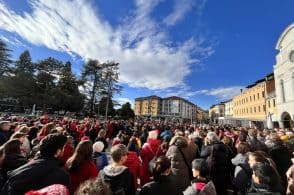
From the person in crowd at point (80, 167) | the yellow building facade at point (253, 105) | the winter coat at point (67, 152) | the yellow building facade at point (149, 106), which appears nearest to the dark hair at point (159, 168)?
the person in crowd at point (80, 167)

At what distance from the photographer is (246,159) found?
169 inches

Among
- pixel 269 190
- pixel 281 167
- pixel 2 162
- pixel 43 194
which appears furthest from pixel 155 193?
pixel 281 167

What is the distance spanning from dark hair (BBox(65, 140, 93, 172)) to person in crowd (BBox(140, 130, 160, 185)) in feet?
6.64

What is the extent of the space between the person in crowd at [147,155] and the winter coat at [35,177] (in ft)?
9.25

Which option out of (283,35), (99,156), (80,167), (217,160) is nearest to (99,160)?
(99,156)

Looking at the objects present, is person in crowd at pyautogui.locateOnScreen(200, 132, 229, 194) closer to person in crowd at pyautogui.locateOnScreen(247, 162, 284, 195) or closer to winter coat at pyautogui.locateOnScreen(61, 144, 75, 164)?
person in crowd at pyautogui.locateOnScreen(247, 162, 284, 195)

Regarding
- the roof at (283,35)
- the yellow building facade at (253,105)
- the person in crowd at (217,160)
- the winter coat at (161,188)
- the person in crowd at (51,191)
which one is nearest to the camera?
the person in crowd at (51,191)

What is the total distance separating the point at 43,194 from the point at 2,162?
2.24 m

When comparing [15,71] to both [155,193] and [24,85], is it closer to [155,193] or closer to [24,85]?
[24,85]

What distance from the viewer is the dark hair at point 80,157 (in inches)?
122

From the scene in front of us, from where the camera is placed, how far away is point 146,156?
5.21 meters

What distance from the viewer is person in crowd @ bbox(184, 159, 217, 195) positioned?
8.93ft

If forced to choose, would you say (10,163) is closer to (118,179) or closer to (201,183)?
(118,179)

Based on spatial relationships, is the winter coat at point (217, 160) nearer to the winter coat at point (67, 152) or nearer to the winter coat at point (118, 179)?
the winter coat at point (118, 179)
